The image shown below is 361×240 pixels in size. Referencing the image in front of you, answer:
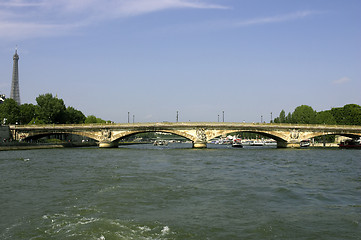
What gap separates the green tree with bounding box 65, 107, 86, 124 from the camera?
10618 cm

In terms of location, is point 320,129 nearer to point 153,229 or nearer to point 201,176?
point 201,176

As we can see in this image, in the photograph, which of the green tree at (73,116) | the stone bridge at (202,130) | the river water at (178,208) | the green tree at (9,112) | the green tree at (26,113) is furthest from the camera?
the green tree at (73,116)

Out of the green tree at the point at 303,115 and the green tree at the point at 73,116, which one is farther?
the green tree at the point at 303,115

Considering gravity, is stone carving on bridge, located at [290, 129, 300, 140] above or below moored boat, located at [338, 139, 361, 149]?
above

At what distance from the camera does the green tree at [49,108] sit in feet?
319

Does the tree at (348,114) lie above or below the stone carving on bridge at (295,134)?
above

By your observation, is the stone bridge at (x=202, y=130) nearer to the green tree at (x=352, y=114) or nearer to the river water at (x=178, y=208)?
the green tree at (x=352, y=114)

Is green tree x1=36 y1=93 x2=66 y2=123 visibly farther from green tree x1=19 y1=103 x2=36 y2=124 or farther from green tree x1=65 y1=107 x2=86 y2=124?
green tree x1=65 y1=107 x2=86 y2=124

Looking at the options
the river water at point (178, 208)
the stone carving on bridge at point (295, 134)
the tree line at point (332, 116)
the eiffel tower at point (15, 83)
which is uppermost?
the eiffel tower at point (15, 83)

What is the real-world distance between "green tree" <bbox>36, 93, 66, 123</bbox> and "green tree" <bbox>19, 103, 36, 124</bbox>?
7.22 feet

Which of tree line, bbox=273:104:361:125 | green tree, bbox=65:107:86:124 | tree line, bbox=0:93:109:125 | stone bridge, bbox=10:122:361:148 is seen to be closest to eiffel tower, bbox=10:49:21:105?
green tree, bbox=65:107:86:124

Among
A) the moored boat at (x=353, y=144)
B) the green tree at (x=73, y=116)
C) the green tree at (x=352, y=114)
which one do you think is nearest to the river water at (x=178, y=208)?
the moored boat at (x=353, y=144)

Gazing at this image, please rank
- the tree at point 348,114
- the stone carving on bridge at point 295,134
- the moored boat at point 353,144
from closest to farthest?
the stone carving on bridge at point 295,134
the moored boat at point 353,144
the tree at point 348,114

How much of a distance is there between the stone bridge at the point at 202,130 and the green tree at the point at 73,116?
30916 mm
